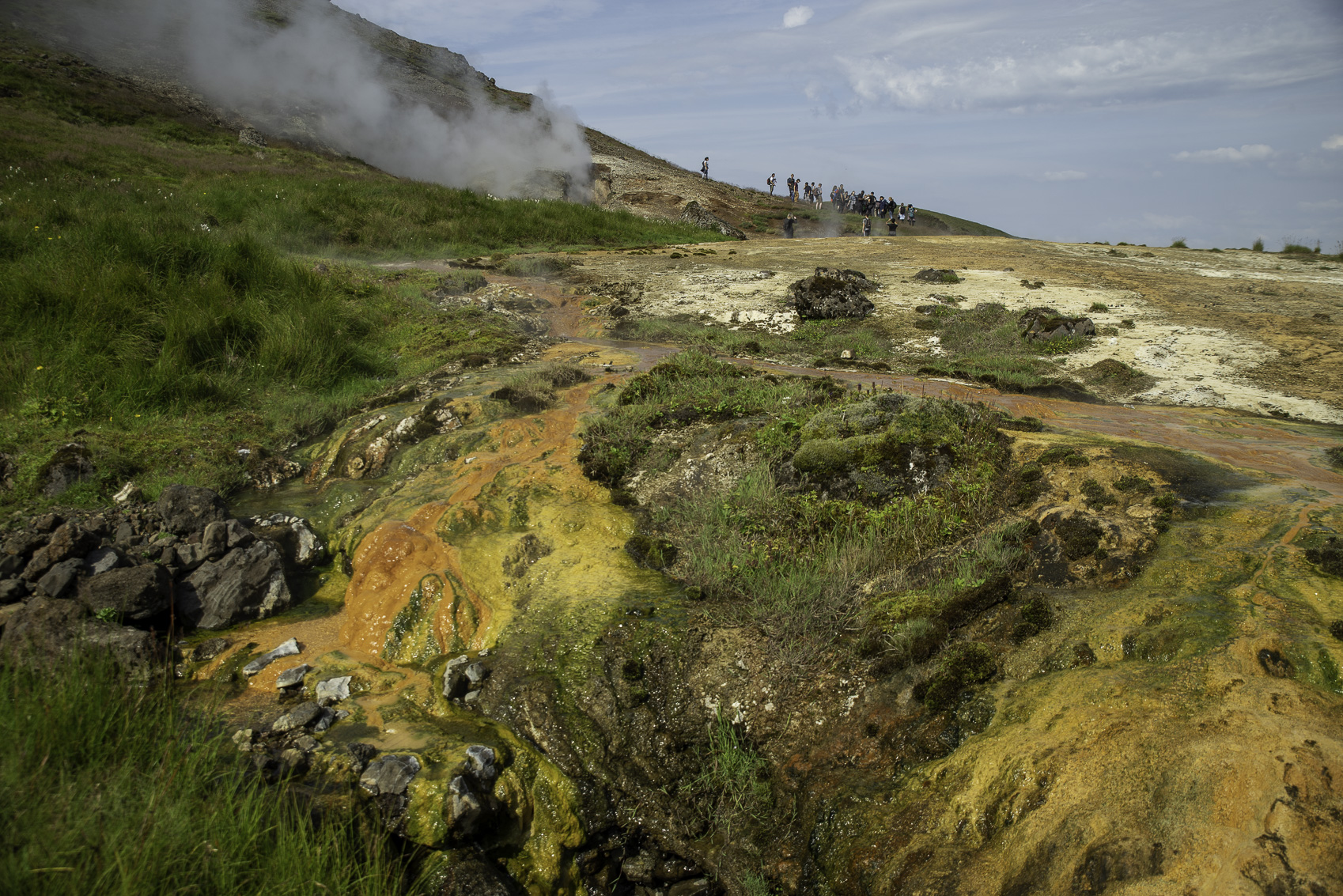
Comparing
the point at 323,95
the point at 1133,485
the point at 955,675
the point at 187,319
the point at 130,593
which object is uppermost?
the point at 323,95

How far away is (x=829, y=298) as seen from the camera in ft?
34.9

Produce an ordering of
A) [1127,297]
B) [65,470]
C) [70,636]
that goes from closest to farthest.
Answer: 1. [70,636]
2. [65,470]
3. [1127,297]

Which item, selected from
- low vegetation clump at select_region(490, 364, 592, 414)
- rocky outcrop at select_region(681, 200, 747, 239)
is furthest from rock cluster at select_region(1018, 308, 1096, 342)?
rocky outcrop at select_region(681, 200, 747, 239)

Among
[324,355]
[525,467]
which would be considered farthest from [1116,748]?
[324,355]

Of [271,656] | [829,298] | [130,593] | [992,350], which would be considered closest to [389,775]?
[271,656]

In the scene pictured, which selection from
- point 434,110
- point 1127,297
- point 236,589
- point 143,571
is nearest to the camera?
point 143,571

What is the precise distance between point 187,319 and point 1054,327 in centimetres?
1015

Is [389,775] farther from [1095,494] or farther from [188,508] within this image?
[1095,494]

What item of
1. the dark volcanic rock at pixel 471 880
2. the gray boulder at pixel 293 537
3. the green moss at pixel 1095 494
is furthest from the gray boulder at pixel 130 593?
the green moss at pixel 1095 494

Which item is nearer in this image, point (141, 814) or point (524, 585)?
point (141, 814)

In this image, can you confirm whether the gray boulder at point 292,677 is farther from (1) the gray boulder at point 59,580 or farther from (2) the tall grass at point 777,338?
(2) the tall grass at point 777,338

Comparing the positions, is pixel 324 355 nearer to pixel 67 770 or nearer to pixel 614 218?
pixel 67 770

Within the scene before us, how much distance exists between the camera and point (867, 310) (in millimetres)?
10734

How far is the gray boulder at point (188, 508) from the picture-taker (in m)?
4.98
